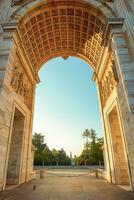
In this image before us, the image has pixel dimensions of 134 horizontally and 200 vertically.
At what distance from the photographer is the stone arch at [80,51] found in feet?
27.4

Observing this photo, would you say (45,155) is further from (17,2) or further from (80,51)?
(17,2)

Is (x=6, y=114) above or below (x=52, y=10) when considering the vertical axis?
below

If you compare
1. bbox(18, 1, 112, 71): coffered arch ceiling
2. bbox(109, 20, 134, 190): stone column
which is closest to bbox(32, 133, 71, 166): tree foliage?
bbox(18, 1, 112, 71): coffered arch ceiling

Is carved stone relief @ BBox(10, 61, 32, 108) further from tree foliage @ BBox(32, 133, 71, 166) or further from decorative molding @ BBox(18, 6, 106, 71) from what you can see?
tree foliage @ BBox(32, 133, 71, 166)

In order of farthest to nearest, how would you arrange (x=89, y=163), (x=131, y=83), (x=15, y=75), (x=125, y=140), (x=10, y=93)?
(x=89, y=163)
(x=15, y=75)
(x=10, y=93)
(x=125, y=140)
(x=131, y=83)

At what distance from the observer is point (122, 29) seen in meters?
9.22

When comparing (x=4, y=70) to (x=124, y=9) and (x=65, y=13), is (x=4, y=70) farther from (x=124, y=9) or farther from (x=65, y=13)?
(x=124, y=9)

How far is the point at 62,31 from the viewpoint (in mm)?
13977

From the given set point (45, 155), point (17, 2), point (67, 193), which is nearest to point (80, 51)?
point (17, 2)

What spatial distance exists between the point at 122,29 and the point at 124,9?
202 cm

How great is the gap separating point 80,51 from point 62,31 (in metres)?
3.06

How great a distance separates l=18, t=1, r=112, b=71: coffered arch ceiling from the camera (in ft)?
→ 36.9

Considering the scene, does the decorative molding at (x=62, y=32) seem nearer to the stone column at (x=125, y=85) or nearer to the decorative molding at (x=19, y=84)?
the stone column at (x=125, y=85)

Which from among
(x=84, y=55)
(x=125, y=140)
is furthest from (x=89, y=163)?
(x=125, y=140)
